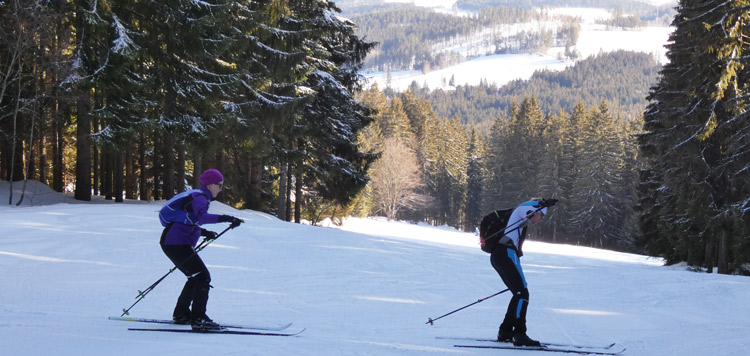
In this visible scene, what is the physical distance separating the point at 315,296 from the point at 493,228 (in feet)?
Result: 14.2

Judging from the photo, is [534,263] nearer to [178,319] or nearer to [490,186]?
[178,319]

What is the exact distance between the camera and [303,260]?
42.7 ft

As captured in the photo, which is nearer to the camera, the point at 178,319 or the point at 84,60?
the point at 178,319

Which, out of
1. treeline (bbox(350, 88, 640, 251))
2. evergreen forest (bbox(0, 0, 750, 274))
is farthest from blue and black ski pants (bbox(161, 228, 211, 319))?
treeline (bbox(350, 88, 640, 251))

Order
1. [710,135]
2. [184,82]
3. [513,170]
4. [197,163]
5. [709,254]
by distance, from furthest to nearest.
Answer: [513,170]
[197,163]
[709,254]
[710,135]
[184,82]

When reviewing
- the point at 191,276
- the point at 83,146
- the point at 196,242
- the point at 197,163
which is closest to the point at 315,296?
the point at 191,276

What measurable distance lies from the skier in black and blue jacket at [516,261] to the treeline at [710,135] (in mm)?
12586

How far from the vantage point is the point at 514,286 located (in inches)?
260

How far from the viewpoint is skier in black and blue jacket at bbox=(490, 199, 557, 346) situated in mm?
6539

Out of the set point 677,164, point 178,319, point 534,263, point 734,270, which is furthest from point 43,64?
point 734,270

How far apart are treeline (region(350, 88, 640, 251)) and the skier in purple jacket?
3660 centimetres

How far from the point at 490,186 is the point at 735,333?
64441mm

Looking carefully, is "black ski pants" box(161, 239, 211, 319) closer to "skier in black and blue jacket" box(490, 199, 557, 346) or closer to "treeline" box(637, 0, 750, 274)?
"skier in black and blue jacket" box(490, 199, 557, 346)

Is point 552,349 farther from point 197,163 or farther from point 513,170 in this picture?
point 513,170
